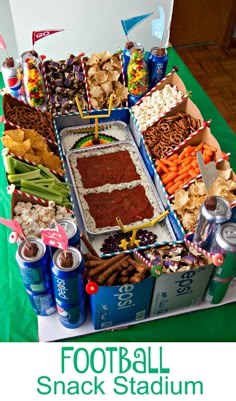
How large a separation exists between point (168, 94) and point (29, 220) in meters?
1.36

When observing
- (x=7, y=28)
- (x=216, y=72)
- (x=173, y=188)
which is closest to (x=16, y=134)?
(x=173, y=188)

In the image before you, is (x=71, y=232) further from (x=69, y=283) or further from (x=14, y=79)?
(x=14, y=79)

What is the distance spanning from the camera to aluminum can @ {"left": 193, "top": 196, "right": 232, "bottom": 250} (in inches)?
66.1

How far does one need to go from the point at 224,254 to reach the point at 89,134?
55.6 inches

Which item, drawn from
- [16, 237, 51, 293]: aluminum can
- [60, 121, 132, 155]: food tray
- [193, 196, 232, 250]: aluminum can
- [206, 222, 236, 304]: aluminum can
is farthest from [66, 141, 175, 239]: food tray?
[16, 237, 51, 293]: aluminum can

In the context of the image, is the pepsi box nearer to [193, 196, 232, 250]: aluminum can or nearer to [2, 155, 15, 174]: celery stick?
[193, 196, 232, 250]: aluminum can

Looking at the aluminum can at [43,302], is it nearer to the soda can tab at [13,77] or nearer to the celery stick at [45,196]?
the celery stick at [45,196]

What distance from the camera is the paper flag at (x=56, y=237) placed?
144cm

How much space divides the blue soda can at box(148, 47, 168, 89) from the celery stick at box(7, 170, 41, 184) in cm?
119

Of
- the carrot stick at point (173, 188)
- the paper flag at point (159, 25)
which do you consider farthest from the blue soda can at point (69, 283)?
the paper flag at point (159, 25)

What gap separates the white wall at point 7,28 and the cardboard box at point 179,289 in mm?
2519

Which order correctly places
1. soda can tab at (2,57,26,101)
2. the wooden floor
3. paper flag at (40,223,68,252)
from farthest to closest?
the wooden floor
soda can tab at (2,57,26,101)
paper flag at (40,223,68,252)

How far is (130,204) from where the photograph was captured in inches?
87.7

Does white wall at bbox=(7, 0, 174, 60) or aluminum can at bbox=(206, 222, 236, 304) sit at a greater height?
white wall at bbox=(7, 0, 174, 60)
